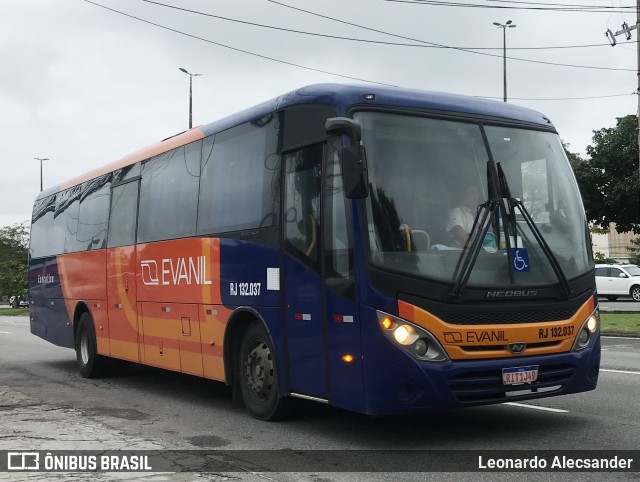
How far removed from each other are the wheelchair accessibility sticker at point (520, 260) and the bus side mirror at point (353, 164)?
1438 mm

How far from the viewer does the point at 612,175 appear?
43.7 m

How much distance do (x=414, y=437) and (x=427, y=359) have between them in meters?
1.10

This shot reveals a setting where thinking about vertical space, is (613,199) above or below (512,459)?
above

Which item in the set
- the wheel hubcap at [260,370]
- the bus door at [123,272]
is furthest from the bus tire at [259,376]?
the bus door at [123,272]

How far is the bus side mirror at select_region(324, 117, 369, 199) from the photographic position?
23.9 feet

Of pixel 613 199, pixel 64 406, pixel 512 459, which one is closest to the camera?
pixel 512 459

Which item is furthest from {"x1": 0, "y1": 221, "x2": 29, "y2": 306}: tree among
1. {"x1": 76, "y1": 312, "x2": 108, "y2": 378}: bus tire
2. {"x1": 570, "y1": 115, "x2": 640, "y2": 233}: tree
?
{"x1": 76, "y1": 312, "x2": 108, "y2": 378}: bus tire

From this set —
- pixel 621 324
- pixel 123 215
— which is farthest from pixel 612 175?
pixel 123 215

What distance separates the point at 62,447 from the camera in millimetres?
7859

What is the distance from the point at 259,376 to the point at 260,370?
89mm

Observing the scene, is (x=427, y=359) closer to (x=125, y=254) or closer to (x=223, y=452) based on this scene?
(x=223, y=452)

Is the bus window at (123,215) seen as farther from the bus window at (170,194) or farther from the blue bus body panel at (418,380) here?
the blue bus body panel at (418,380)

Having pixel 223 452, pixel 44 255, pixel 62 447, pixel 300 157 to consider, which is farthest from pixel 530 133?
pixel 44 255

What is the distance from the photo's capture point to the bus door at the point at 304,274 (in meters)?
7.91
